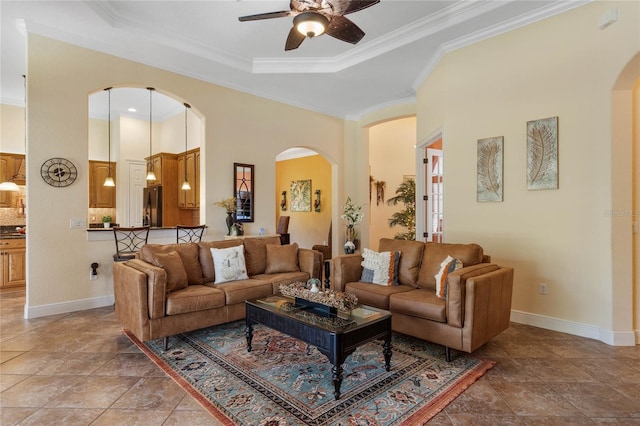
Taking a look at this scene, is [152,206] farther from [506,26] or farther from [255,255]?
[506,26]

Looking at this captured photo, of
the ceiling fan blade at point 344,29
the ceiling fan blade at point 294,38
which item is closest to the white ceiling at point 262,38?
the ceiling fan blade at point 294,38

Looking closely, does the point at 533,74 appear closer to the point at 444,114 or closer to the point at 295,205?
the point at 444,114

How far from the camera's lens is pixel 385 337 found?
2705 millimetres

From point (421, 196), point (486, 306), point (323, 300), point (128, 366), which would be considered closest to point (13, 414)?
point (128, 366)

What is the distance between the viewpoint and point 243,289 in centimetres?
368

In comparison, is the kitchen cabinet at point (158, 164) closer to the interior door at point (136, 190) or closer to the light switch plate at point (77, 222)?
the interior door at point (136, 190)

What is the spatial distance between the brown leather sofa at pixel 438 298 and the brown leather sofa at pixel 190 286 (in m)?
0.81

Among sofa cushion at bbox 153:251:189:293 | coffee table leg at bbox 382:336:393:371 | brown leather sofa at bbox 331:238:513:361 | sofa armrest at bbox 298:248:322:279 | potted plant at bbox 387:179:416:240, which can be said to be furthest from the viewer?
potted plant at bbox 387:179:416:240

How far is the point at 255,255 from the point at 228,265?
1.80 ft

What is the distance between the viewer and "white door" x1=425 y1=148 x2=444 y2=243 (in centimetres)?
588

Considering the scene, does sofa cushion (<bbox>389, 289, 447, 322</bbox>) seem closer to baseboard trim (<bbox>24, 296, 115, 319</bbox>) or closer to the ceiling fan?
the ceiling fan

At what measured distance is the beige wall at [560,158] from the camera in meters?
3.37

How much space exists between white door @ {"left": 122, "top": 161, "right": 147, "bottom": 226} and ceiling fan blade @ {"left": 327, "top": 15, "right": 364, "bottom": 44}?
641 cm

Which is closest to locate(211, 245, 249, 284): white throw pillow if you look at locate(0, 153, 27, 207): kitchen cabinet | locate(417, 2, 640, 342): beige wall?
locate(417, 2, 640, 342): beige wall
